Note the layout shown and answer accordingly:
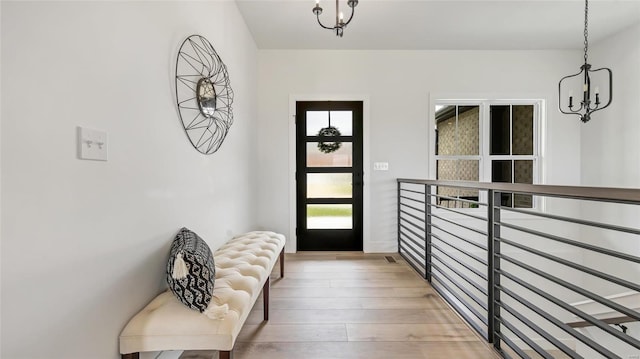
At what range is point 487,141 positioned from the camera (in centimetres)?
391

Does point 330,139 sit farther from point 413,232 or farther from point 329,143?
point 413,232

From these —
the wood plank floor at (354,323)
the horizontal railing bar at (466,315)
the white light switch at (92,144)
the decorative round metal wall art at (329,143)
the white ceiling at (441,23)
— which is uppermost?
the white ceiling at (441,23)

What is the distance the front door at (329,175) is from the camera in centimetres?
382

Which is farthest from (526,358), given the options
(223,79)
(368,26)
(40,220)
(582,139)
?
(582,139)

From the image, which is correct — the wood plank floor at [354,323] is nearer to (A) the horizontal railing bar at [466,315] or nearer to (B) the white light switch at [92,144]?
(A) the horizontal railing bar at [466,315]

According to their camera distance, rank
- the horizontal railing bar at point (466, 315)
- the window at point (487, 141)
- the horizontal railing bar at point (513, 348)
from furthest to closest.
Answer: the window at point (487, 141) → the horizontal railing bar at point (466, 315) → the horizontal railing bar at point (513, 348)

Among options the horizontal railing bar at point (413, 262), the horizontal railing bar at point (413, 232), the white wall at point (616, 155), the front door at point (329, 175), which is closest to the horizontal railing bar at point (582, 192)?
the horizontal railing bar at point (413, 232)

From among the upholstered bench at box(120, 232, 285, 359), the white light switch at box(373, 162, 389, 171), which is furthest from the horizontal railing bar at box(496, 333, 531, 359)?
the white light switch at box(373, 162, 389, 171)

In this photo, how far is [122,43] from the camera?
1.20 meters

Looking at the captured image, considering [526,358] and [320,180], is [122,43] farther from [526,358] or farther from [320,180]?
[320,180]

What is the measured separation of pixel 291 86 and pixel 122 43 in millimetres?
2714

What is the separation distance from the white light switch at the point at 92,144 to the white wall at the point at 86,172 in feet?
0.09

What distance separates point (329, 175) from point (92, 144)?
9.74 ft

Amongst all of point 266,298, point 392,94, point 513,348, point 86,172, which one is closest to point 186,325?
point 86,172
